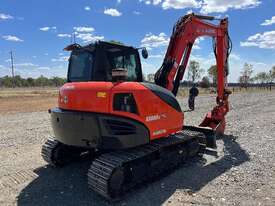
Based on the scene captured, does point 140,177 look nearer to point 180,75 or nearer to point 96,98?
point 96,98

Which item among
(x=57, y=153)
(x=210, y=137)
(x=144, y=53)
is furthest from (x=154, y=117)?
(x=210, y=137)

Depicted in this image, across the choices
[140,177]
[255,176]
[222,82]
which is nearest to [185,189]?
[140,177]

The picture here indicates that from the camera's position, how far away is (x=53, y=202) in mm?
5816

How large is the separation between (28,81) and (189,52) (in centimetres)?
12527

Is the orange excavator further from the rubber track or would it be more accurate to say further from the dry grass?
the dry grass

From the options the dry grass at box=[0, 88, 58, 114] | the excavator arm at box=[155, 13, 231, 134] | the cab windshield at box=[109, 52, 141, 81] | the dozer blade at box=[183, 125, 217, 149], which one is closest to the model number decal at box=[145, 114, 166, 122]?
the cab windshield at box=[109, 52, 141, 81]

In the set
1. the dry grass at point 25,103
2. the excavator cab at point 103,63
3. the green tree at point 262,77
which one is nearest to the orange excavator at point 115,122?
the excavator cab at point 103,63

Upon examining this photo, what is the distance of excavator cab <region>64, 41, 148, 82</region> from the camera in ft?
21.4

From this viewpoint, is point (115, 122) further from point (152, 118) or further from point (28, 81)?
point (28, 81)

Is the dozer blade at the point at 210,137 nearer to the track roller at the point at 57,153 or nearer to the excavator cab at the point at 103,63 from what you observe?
the excavator cab at the point at 103,63

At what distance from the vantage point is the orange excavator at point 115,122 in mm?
5949

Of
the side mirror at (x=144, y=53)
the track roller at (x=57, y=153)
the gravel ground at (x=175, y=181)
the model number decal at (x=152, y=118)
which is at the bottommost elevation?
the gravel ground at (x=175, y=181)

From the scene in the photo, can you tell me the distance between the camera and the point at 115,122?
19.5 feet

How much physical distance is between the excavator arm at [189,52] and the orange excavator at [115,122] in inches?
53.2
